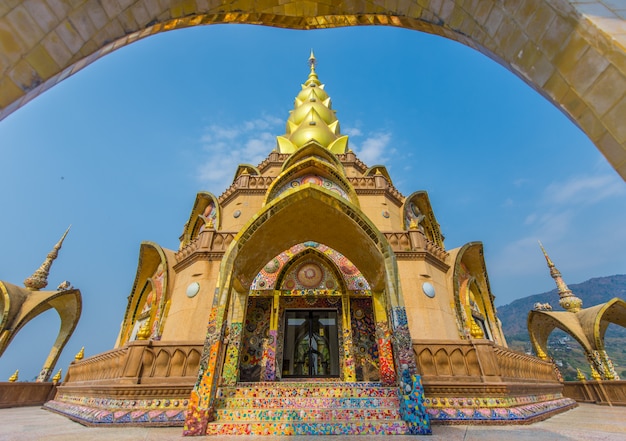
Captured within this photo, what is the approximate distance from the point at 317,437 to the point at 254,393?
1.80 meters

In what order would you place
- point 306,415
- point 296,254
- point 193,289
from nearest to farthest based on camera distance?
point 306,415 → point 193,289 → point 296,254

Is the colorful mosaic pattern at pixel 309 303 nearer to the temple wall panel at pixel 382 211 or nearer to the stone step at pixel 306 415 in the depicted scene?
the temple wall panel at pixel 382 211

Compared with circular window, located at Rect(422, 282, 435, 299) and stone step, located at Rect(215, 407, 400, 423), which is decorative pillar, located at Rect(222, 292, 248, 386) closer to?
stone step, located at Rect(215, 407, 400, 423)

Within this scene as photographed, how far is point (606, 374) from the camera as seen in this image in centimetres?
1258

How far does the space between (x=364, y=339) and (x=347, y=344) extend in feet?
2.32

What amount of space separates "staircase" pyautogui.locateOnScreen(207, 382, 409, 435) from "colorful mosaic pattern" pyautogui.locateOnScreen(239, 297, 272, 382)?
321cm

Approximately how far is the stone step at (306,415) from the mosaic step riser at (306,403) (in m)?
0.25

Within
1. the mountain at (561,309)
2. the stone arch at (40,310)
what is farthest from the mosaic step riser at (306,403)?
the mountain at (561,309)

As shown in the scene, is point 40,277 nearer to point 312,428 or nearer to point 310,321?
point 310,321

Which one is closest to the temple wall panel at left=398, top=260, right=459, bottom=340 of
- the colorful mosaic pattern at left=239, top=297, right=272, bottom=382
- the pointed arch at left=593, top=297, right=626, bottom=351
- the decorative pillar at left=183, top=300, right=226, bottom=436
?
the colorful mosaic pattern at left=239, top=297, right=272, bottom=382

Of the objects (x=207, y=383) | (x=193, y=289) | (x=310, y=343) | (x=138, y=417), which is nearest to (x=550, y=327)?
(x=310, y=343)

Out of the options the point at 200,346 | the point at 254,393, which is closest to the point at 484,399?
the point at 254,393

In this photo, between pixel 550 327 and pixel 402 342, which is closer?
pixel 402 342

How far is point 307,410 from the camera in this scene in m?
5.20
